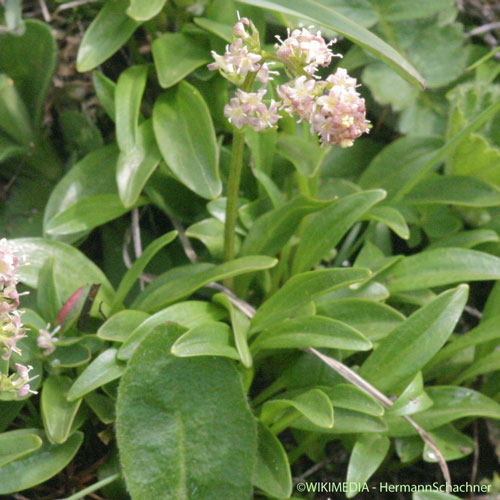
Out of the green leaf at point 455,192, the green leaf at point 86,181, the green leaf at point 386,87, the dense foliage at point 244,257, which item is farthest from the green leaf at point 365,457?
the green leaf at point 386,87

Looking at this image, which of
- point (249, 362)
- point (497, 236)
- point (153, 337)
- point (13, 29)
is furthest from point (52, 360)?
point (497, 236)

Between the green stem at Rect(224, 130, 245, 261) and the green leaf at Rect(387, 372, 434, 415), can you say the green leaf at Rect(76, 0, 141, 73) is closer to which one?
the green stem at Rect(224, 130, 245, 261)

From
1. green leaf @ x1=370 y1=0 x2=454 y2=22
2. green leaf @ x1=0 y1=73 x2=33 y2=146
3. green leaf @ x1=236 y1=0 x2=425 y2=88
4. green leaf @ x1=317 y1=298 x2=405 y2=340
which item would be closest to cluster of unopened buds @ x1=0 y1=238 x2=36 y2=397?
green leaf @ x1=236 y1=0 x2=425 y2=88

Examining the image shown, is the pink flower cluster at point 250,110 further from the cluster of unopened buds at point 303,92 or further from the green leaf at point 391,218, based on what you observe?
the green leaf at point 391,218

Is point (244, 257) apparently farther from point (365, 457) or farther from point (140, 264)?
point (365, 457)

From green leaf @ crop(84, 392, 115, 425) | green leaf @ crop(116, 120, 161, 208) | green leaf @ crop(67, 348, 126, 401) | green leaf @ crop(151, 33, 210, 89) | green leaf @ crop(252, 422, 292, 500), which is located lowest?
green leaf @ crop(252, 422, 292, 500)

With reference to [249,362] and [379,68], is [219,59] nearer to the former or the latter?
[249,362]
